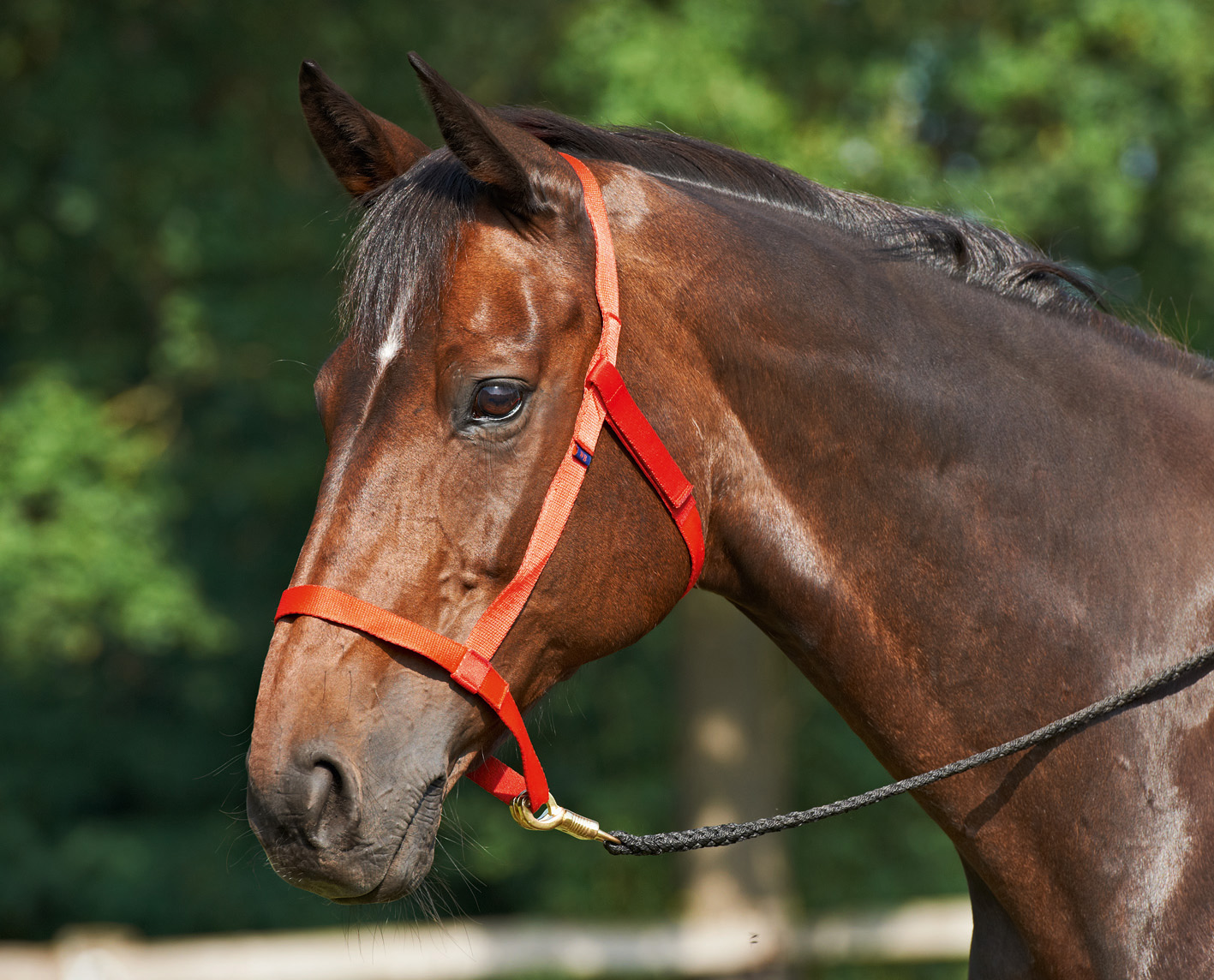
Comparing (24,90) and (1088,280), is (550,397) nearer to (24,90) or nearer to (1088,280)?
(1088,280)

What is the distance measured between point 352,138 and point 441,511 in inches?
36.2

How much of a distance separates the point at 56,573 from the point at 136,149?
284 cm

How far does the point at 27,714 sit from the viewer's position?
9898mm

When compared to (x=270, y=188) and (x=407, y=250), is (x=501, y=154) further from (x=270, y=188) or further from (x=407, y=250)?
(x=270, y=188)

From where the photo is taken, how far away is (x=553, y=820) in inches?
81.4

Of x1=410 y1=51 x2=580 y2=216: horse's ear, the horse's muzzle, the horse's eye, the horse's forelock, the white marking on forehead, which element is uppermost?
x1=410 y1=51 x2=580 y2=216: horse's ear

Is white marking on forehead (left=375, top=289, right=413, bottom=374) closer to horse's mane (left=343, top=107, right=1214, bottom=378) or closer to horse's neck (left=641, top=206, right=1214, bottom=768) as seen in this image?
horse's mane (left=343, top=107, right=1214, bottom=378)

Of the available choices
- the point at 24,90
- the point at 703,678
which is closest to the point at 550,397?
the point at 703,678

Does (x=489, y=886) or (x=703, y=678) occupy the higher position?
(x=703, y=678)

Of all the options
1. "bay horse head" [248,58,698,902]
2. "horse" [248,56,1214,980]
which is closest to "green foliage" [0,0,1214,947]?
"horse" [248,56,1214,980]

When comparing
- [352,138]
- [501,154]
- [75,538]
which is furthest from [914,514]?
[75,538]

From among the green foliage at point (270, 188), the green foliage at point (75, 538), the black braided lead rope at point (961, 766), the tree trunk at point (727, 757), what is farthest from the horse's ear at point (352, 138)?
the tree trunk at point (727, 757)

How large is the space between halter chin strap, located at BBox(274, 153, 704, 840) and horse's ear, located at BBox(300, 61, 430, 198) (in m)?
0.41

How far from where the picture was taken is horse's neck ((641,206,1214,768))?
216 centimetres
